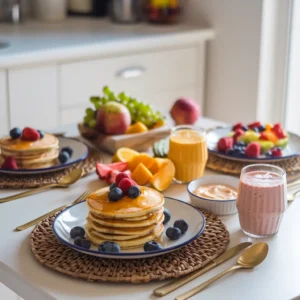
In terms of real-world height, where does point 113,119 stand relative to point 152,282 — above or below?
above

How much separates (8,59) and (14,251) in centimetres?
148

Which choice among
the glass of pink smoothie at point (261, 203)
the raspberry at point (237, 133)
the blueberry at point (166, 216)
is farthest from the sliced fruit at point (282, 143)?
the blueberry at point (166, 216)

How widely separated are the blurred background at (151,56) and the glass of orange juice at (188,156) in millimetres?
1190

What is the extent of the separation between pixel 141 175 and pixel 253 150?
13.3 inches

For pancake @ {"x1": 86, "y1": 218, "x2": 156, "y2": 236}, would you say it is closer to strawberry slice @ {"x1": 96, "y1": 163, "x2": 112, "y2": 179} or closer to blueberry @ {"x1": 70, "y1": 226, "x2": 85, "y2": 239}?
blueberry @ {"x1": 70, "y1": 226, "x2": 85, "y2": 239}

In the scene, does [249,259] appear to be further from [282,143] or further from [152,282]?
[282,143]

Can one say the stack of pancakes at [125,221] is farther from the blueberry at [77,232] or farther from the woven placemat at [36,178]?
the woven placemat at [36,178]

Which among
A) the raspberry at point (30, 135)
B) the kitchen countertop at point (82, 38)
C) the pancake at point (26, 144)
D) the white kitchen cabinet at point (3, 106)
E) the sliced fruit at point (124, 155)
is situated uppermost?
the kitchen countertop at point (82, 38)

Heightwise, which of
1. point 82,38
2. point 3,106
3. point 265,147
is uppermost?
point 82,38

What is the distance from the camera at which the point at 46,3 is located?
11.3ft

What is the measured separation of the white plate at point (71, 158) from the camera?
169cm

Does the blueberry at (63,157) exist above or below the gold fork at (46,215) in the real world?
above

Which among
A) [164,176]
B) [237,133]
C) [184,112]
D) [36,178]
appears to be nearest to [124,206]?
[164,176]

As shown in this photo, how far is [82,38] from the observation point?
3043mm
